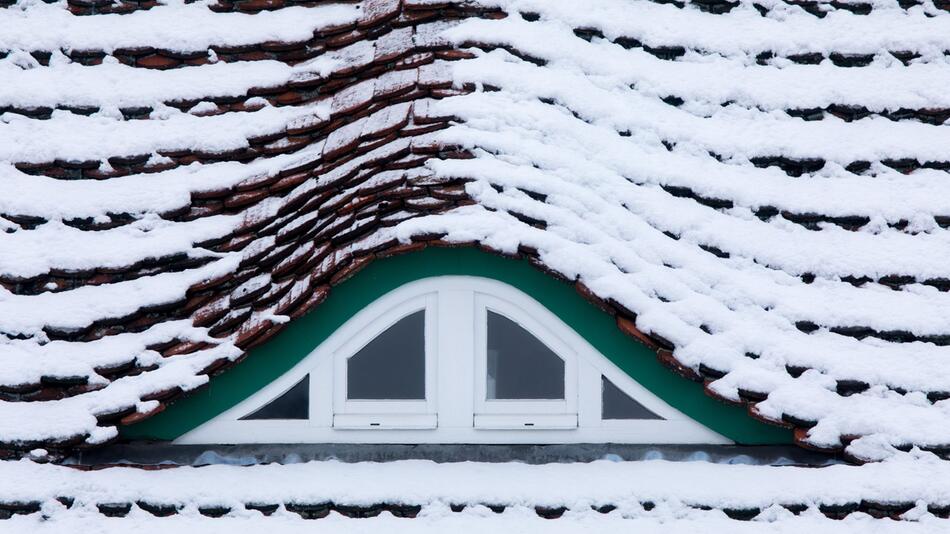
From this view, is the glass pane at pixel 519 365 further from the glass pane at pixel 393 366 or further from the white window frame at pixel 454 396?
the glass pane at pixel 393 366

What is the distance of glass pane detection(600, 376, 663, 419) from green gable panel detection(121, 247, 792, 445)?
10cm

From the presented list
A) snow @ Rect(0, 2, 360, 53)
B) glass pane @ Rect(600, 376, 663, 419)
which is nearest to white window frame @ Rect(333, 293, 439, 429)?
glass pane @ Rect(600, 376, 663, 419)

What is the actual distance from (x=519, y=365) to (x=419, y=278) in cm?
44

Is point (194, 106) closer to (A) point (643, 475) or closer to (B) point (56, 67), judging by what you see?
(B) point (56, 67)

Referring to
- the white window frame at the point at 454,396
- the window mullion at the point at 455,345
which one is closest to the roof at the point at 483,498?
the white window frame at the point at 454,396

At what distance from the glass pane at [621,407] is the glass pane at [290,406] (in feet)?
3.27

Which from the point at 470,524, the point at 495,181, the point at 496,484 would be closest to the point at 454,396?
the point at 496,484

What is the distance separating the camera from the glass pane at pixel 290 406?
11.6ft

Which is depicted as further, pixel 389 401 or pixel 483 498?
pixel 389 401

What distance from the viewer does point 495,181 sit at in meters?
3.44

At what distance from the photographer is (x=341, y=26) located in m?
3.77

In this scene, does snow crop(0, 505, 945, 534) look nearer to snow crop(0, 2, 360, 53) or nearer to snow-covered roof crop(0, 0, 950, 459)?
snow-covered roof crop(0, 0, 950, 459)

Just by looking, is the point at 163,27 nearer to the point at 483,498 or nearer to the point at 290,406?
the point at 290,406

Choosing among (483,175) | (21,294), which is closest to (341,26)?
(483,175)
